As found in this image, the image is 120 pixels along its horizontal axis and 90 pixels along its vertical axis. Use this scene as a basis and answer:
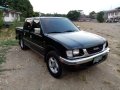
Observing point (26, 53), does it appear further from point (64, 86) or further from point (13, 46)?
point (64, 86)

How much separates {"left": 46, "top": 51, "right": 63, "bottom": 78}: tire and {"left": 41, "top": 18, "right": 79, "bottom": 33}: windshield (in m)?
0.90

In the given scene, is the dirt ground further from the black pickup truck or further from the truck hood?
the truck hood

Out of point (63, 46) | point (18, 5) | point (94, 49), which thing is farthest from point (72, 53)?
point (18, 5)

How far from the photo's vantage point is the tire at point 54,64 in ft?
13.4

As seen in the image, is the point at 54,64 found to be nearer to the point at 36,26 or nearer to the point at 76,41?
the point at 76,41

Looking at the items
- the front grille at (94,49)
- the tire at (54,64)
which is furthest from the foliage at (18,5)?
the front grille at (94,49)

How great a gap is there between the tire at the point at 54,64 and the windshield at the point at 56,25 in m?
0.90

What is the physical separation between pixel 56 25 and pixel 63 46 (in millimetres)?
1579

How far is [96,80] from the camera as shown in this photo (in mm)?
4281

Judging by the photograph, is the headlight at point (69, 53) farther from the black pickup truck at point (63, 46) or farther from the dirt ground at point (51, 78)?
the dirt ground at point (51, 78)

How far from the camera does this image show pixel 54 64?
4.38m

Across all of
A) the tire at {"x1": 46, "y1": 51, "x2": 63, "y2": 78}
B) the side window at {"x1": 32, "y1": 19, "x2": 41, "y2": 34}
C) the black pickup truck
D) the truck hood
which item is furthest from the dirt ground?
the side window at {"x1": 32, "y1": 19, "x2": 41, "y2": 34}

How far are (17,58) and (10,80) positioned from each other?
1977 millimetres

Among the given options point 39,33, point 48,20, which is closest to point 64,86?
point 39,33
